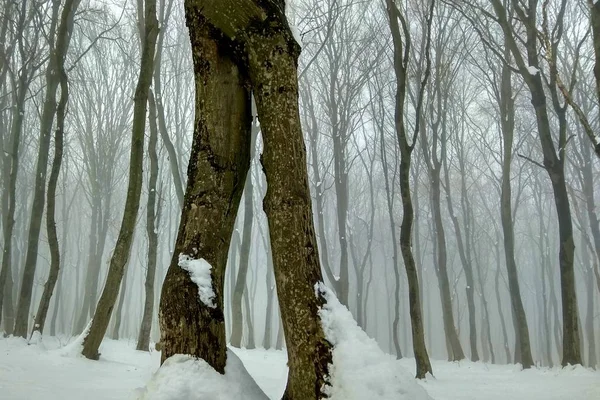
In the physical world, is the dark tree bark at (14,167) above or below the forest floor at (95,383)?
above

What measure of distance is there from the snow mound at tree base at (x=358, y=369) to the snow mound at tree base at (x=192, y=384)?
0.43 metres

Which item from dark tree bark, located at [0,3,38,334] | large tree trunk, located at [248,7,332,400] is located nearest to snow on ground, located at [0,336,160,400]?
large tree trunk, located at [248,7,332,400]

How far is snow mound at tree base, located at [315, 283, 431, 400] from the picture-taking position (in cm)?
183

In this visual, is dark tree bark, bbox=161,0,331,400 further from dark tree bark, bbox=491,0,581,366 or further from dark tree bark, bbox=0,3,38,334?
dark tree bark, bbox=0,3,38,334

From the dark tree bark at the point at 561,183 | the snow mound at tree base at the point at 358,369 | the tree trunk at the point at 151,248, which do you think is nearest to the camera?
the snow mound at tree base at the point at 358,369

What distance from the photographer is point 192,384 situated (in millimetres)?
1905

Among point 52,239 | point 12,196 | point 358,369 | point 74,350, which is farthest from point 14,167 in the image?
point 358,369

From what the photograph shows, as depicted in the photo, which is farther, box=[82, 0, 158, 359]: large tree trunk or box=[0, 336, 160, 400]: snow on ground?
box=[82, 0, 158, 359]: large tree trunk

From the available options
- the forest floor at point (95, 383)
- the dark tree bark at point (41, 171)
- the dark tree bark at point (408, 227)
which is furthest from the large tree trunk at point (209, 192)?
the dark tree bark at point (41, 171)

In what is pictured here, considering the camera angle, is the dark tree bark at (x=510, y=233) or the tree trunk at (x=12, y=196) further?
the dark tree bark at (x=510, y=233)

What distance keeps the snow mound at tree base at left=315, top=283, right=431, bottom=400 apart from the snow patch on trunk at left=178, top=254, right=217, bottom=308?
0.55 m

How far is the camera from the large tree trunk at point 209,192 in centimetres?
209

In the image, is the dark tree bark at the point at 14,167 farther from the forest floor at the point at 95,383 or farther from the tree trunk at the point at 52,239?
the forest floor at the point at 95,383

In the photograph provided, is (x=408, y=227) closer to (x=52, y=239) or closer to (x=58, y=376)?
(x=58, y=376)
